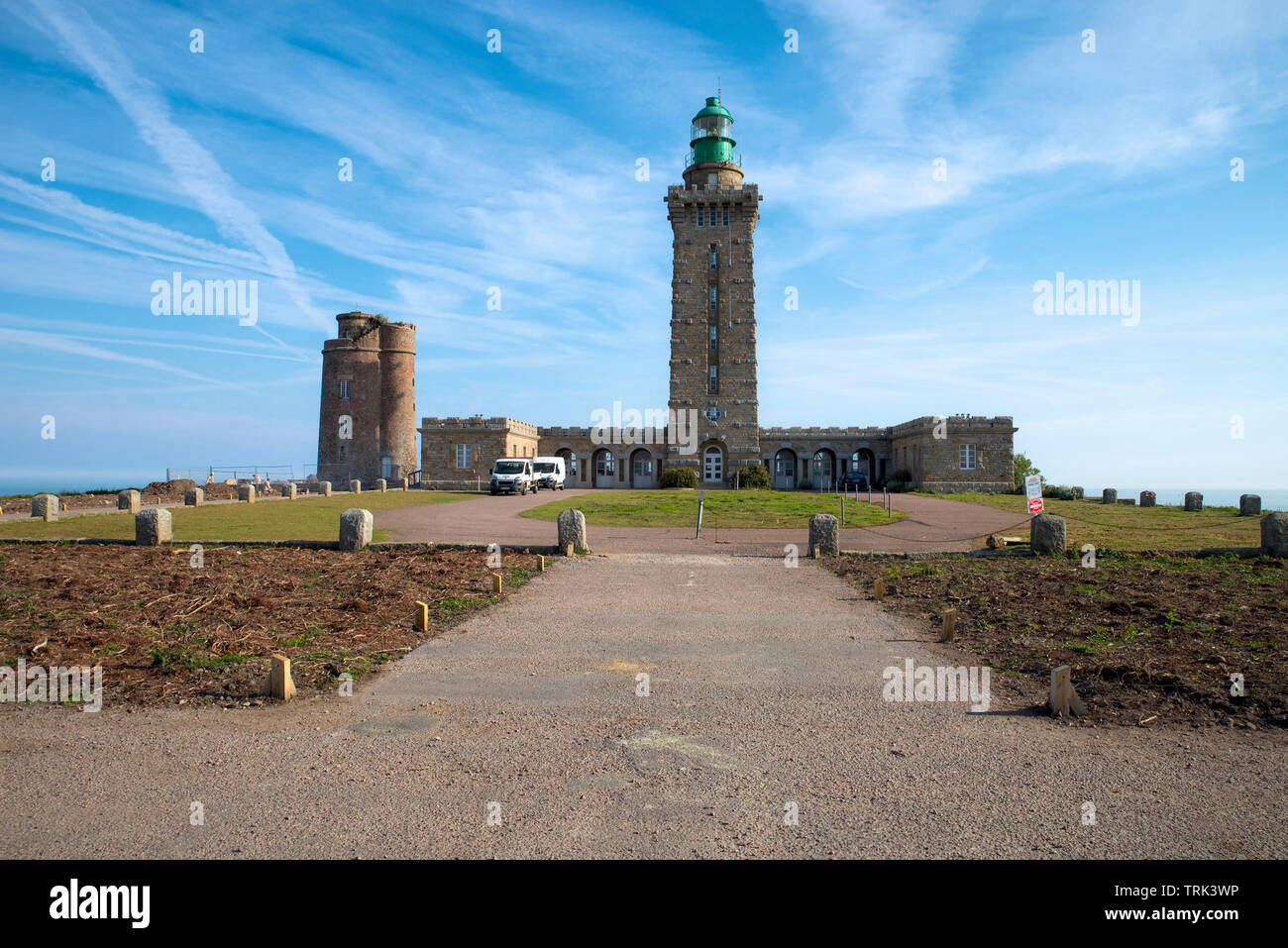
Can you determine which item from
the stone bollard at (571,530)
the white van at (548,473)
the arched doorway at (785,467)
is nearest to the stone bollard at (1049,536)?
the stone bollard at (571,530)

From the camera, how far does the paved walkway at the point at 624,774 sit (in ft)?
12.2

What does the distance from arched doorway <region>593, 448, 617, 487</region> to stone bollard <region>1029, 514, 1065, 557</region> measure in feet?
151

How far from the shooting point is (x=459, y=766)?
467cm

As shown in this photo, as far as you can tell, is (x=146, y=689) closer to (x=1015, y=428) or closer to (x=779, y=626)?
(x=779, y=626)

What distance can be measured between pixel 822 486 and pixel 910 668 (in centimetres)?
5358

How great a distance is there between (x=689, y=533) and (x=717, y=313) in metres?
35.8

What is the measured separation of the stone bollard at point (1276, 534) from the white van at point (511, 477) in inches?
A: 1206

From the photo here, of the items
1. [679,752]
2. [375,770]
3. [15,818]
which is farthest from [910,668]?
[15,818]

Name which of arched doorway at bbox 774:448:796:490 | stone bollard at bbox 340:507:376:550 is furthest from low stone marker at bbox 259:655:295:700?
arched doorway at bbox 774:448:796:490

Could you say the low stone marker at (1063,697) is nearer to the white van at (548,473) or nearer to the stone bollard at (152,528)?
the stone bollard at (152,528)

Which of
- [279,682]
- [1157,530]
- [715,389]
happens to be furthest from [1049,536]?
[715,389]

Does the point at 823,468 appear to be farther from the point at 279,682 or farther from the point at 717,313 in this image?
the point at 279,682

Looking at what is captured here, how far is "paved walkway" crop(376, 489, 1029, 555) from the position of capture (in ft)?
55.8

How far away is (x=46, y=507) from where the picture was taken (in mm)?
21500
